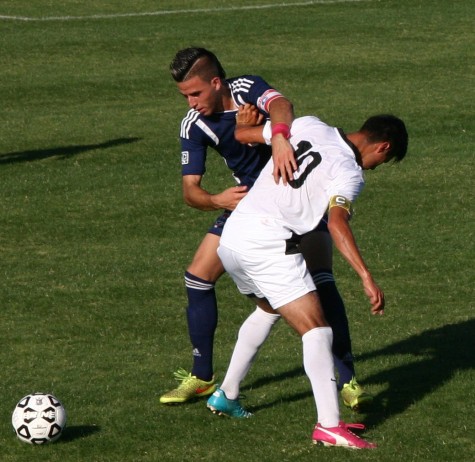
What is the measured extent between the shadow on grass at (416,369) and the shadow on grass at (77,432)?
121cm

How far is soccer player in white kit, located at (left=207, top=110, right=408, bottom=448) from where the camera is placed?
7.62 m

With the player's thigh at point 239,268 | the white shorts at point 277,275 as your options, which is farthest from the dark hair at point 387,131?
the player's thigh at point 239,268

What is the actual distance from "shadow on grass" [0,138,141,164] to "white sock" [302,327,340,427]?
11892mm

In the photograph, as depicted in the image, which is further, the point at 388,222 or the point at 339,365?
the point at 388,222

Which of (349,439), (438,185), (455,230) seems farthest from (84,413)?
(438,185)

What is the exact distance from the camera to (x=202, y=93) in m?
8.76

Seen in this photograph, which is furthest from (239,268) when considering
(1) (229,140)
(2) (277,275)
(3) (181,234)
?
(3) (181,234)

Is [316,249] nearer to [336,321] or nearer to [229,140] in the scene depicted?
[336,321]

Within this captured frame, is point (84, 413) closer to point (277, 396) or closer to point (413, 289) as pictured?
point (277, 396)

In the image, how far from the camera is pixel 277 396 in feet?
30.1

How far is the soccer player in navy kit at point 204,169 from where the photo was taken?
860cm

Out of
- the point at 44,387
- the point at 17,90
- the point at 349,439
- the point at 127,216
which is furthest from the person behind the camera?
the point at 17,90

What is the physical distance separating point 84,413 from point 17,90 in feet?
53.6

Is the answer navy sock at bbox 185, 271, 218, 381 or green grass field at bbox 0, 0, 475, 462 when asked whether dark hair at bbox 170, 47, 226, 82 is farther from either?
green grass field at bbox 0, 0, 475, 462
